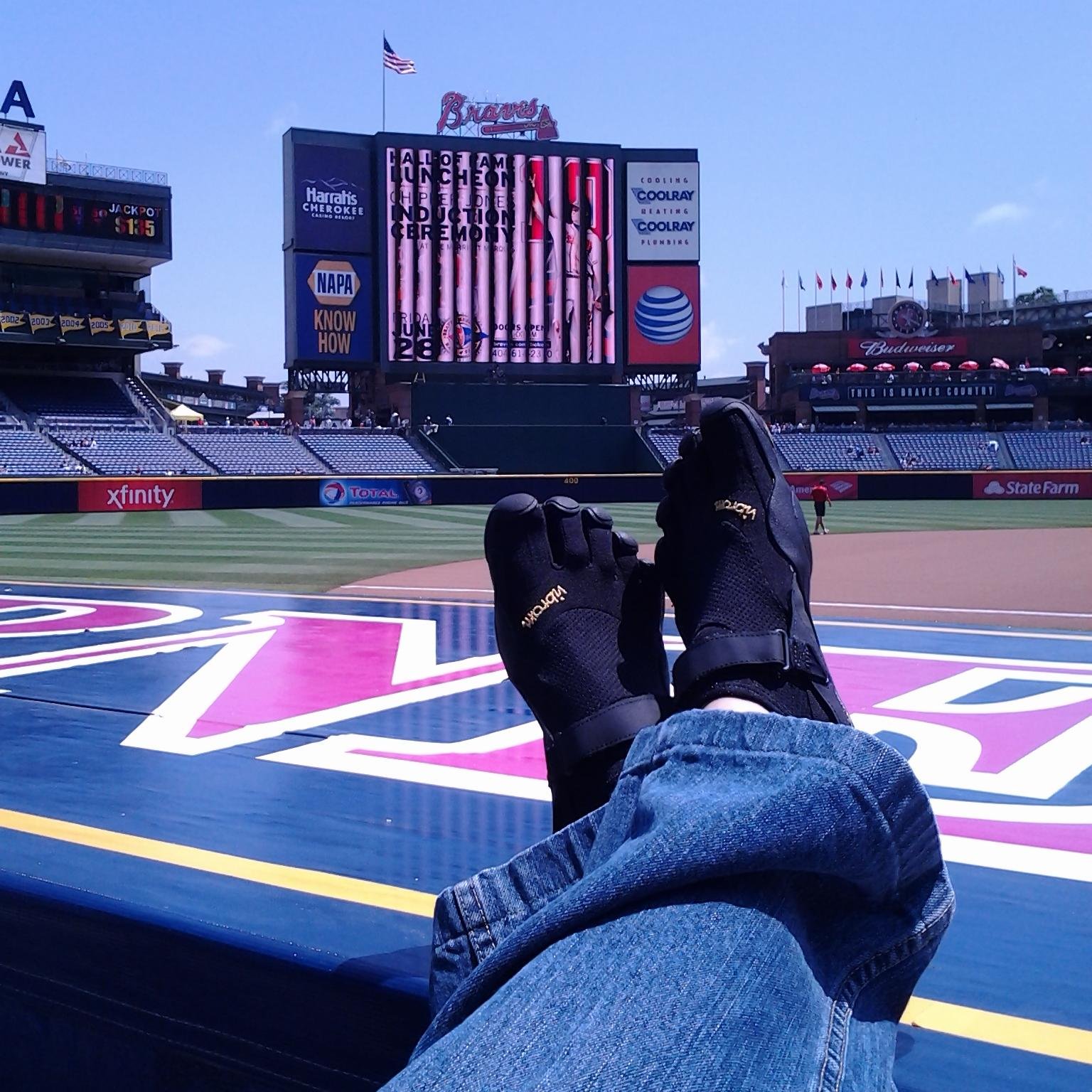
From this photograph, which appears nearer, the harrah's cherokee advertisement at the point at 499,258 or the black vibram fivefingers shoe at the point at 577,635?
the black vibram fivefingers shoe at the point at 577,635

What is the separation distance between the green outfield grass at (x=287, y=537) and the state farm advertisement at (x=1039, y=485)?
3.57 meters

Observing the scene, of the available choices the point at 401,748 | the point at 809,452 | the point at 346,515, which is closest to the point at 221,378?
the point at 809,452

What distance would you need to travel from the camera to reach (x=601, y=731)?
87.8 inches

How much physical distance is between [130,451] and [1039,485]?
31.7m

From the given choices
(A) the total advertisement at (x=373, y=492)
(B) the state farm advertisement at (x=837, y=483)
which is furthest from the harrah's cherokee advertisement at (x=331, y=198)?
(B) the state farm advertisement at (x=837, y=483)

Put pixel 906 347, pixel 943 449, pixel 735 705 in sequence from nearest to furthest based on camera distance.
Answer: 1. pixel 735 705
2. pixel 943 449
3. pixel 906 347

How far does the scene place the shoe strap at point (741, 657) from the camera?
1.95m

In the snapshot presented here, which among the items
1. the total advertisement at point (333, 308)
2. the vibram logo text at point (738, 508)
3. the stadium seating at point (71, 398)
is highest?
the total advertisement at point (333, 308)

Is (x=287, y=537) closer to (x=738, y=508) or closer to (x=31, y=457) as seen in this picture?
(x=31, y=457)

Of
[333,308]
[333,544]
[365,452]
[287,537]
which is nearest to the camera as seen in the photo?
[333,544]

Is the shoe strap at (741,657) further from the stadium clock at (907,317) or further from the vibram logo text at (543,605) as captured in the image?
the stadium clock at (907,317)

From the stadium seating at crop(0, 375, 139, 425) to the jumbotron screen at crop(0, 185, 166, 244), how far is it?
18.2 feet

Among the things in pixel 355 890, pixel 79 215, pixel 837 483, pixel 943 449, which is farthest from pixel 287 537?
pixel 943 449

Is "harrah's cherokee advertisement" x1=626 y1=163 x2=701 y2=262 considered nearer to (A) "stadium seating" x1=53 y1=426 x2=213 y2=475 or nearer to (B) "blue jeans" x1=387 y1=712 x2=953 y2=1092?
(A) "stadium seating" x1=53 y1=426 x2=213 y2=475
